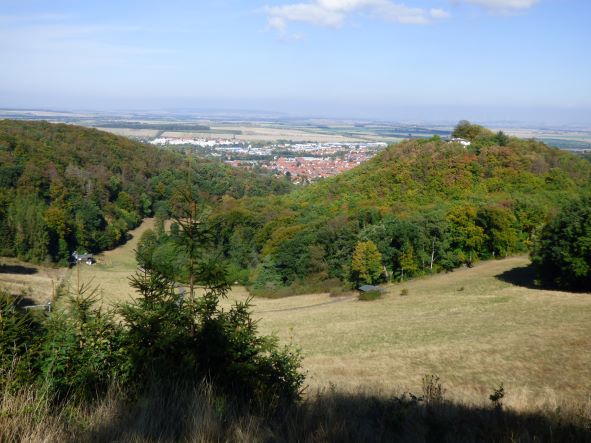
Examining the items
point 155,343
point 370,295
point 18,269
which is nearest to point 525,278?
point 370,295

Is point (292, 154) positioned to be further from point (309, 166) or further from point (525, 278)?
point (525, 278)

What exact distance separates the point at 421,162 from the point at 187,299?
63.7 meters

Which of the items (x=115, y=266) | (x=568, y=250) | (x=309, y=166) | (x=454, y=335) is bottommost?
(x=115, y=266)

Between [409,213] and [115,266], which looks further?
[115,266]

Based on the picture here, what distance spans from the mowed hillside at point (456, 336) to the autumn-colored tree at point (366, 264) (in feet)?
6.29

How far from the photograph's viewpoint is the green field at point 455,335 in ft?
46.8

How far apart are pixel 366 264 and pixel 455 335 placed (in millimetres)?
17896

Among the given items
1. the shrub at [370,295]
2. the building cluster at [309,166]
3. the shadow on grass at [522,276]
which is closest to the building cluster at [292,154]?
the building cluster at [309,166]

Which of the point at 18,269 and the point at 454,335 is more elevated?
the point at 454,335

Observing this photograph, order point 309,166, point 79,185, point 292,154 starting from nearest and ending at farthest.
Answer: point 79,185, point 309,166, point 292,154

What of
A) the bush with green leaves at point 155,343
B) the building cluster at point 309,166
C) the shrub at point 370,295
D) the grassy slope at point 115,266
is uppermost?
the bush with green leaves at point 155,343

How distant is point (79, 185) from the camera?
63906mm

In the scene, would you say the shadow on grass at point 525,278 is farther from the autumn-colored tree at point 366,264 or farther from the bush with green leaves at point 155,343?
the bush with green leaves at point 155,343

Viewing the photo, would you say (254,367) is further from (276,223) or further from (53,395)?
(276,223)
